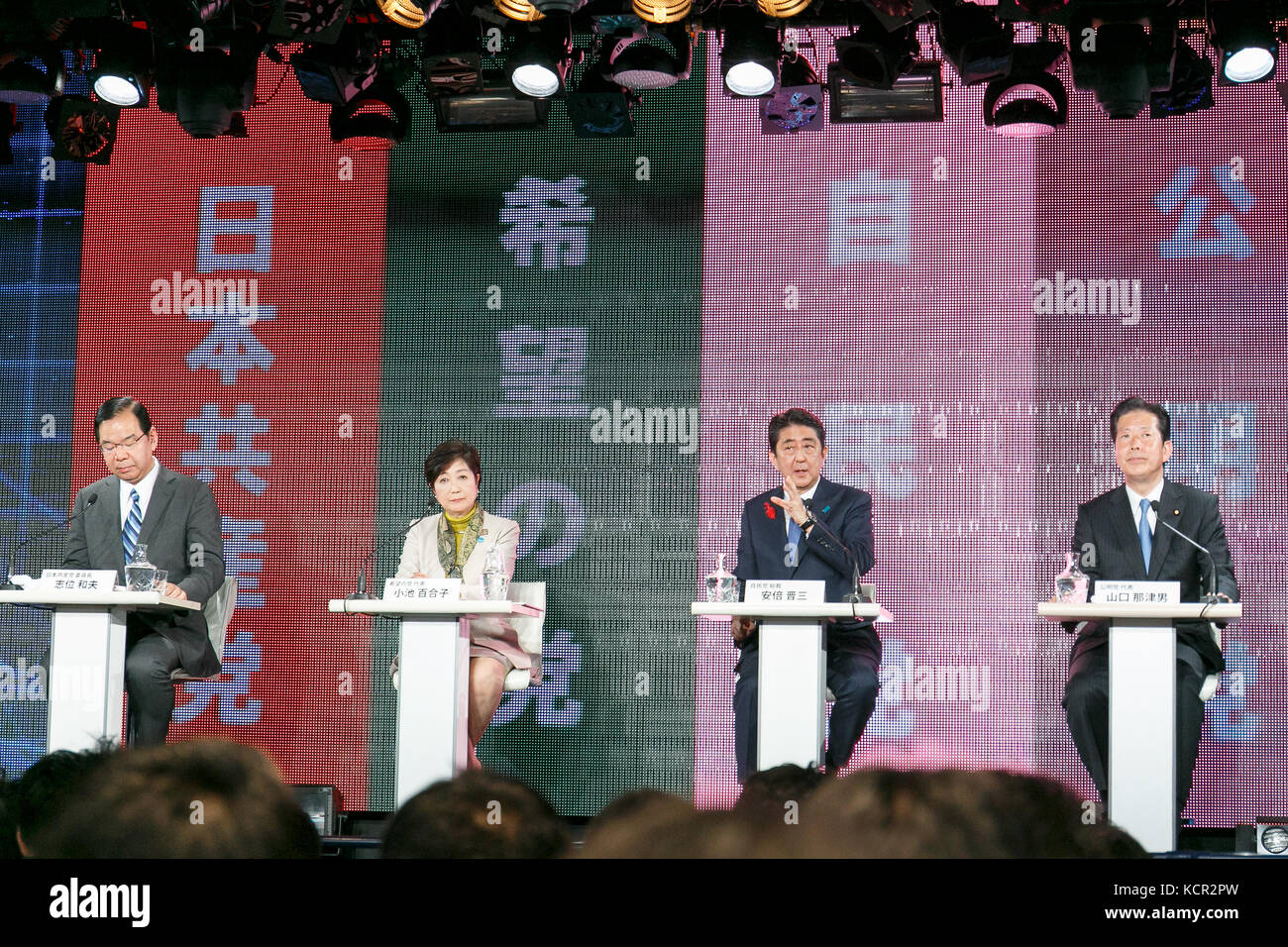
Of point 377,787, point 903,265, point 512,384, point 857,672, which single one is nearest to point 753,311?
point 903,265

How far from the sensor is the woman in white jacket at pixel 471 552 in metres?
4.74

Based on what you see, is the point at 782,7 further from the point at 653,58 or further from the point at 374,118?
the point at 374,118

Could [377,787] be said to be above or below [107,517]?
below

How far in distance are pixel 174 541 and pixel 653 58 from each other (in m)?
2.28

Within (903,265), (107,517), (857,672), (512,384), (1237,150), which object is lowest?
(857,672)

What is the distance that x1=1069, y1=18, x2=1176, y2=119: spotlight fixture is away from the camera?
4645 mm

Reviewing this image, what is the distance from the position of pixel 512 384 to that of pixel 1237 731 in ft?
10.2

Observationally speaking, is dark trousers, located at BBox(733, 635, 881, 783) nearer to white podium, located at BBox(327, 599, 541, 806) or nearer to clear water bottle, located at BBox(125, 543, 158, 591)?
white podium, located at BBox(327, 599, 541, 806)

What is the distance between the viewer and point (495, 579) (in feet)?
14.7

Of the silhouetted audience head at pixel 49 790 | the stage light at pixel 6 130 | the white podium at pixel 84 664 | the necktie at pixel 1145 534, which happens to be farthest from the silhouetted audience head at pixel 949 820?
the stage light at pixel 6 130

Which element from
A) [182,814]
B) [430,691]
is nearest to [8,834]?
[182,814]

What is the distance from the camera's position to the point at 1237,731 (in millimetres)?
5398
